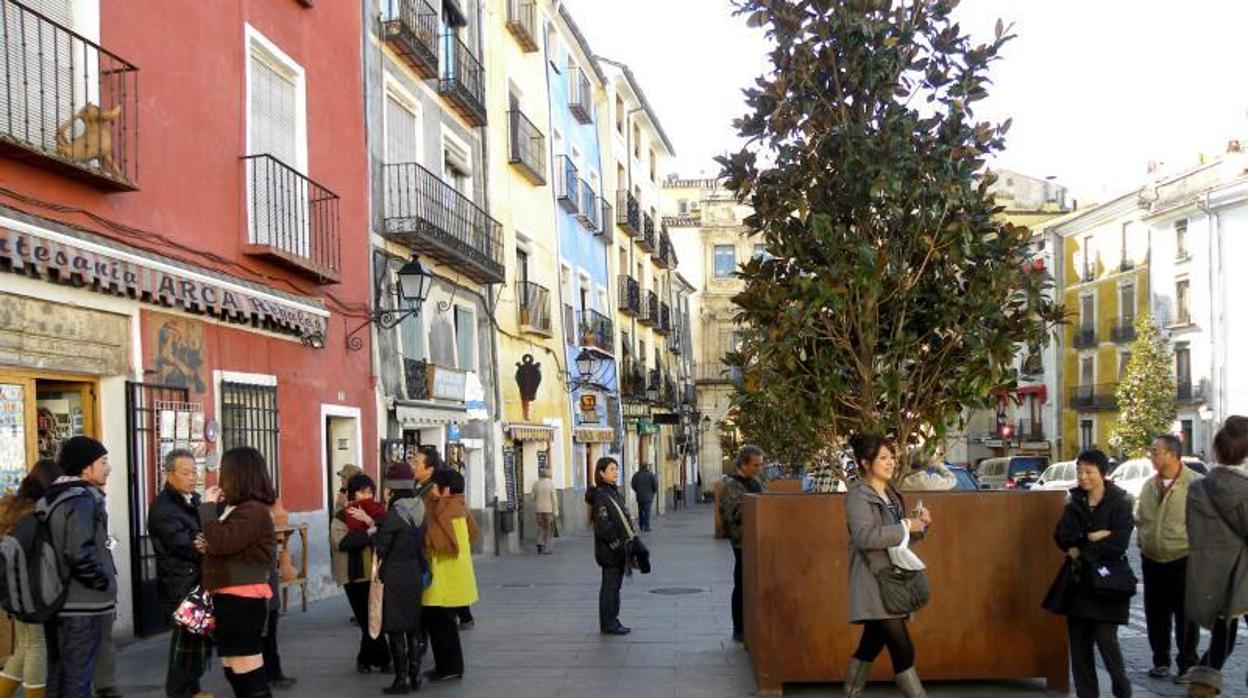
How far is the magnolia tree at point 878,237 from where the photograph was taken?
8.34m

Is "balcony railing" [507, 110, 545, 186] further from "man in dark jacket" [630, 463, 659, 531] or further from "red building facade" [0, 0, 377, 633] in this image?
"red building facade" [0, 0, 377, 633]

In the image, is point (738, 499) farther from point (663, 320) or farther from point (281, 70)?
point (663, 320)

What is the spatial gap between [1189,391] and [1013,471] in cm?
1217

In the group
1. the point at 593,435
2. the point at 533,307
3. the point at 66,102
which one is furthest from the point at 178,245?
the point at 593,435

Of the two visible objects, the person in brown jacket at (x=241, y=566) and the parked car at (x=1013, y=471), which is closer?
the person in brown jacket at (x=241, y=566)

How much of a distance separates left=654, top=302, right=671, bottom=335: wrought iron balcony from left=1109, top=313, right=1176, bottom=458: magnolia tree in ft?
57.6

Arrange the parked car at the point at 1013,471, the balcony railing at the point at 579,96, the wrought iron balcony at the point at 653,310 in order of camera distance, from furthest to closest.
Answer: the wrought iron balcony at the point at 653,310 → the parked car at the point at 1013,471 → the balcony railing at the point at 579,96

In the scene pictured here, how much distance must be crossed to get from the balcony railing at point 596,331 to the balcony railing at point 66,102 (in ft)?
66.5

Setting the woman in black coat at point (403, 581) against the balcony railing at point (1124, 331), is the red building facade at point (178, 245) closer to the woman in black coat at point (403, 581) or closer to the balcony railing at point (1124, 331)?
the woman in black coat at point (403, 581)

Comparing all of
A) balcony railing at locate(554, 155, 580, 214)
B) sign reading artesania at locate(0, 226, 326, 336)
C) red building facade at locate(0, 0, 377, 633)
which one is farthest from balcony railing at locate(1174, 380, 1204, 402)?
sign reading artesania at locate(0, 226, 326, 336)

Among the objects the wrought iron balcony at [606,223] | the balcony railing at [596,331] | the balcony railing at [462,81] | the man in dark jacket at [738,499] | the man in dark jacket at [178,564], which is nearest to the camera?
the man in dark jacket at [178,564]

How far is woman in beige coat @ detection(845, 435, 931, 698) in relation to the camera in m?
6.38

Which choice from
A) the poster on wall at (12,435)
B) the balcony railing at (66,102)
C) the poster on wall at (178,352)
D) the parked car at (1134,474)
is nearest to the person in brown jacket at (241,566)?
the poster on wall at (12,435)

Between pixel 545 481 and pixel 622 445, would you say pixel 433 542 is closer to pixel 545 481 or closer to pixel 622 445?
pixel 545 481
